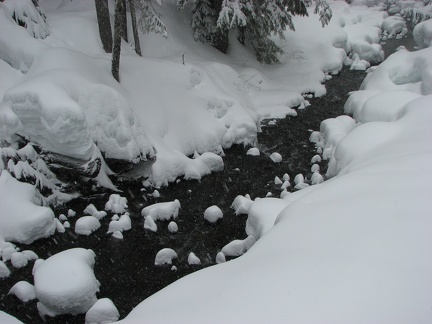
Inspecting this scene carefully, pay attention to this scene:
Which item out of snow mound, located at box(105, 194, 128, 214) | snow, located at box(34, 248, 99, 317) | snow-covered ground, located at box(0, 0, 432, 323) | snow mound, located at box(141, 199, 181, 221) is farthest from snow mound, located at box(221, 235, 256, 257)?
snow mound, located at box(105, 194, 128, 214)

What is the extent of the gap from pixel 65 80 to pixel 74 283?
5.37 metres

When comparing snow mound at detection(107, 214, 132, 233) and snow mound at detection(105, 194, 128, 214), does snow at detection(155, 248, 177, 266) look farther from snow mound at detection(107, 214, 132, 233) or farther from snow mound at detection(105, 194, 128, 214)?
snow mound at detection(105, 194, 128, 214)

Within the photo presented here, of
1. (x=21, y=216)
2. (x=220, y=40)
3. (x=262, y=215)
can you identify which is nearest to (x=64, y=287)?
(x=21, y=216)

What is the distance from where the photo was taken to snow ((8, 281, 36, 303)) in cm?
636

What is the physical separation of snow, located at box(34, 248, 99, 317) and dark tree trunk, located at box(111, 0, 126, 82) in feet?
20.1

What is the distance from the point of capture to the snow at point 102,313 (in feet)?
19.2

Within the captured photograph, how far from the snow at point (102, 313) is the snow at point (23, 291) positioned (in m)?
1.25

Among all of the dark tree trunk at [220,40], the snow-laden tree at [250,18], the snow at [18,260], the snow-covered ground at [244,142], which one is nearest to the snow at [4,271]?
the snow-covered ground at [244,142]

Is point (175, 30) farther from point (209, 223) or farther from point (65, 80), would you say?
point (209, 223)

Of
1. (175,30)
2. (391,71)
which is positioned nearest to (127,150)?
(175,30)

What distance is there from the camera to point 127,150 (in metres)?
9.33

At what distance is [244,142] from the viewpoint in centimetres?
1173

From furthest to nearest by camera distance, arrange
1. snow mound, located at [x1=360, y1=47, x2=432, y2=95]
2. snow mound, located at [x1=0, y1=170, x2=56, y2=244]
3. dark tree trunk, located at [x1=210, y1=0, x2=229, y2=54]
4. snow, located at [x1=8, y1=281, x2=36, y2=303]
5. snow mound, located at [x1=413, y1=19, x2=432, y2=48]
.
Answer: snow mound, located at [x1=413, y1=19, x2=432, y2=48], dark tree trunk, located at [x1=210, y1=0, x2=229, y2=54], snow mound, located at [x1=360, y1=47, x2=432, y2=95], snow mound, located at [x1=0, y1=170, x2=56, y2=244], snow, located at [x1=8, y1=281, x2=36, y2=303]

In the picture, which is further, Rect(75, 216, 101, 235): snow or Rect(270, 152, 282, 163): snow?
Rect(270, 152, 282, 163): snow
